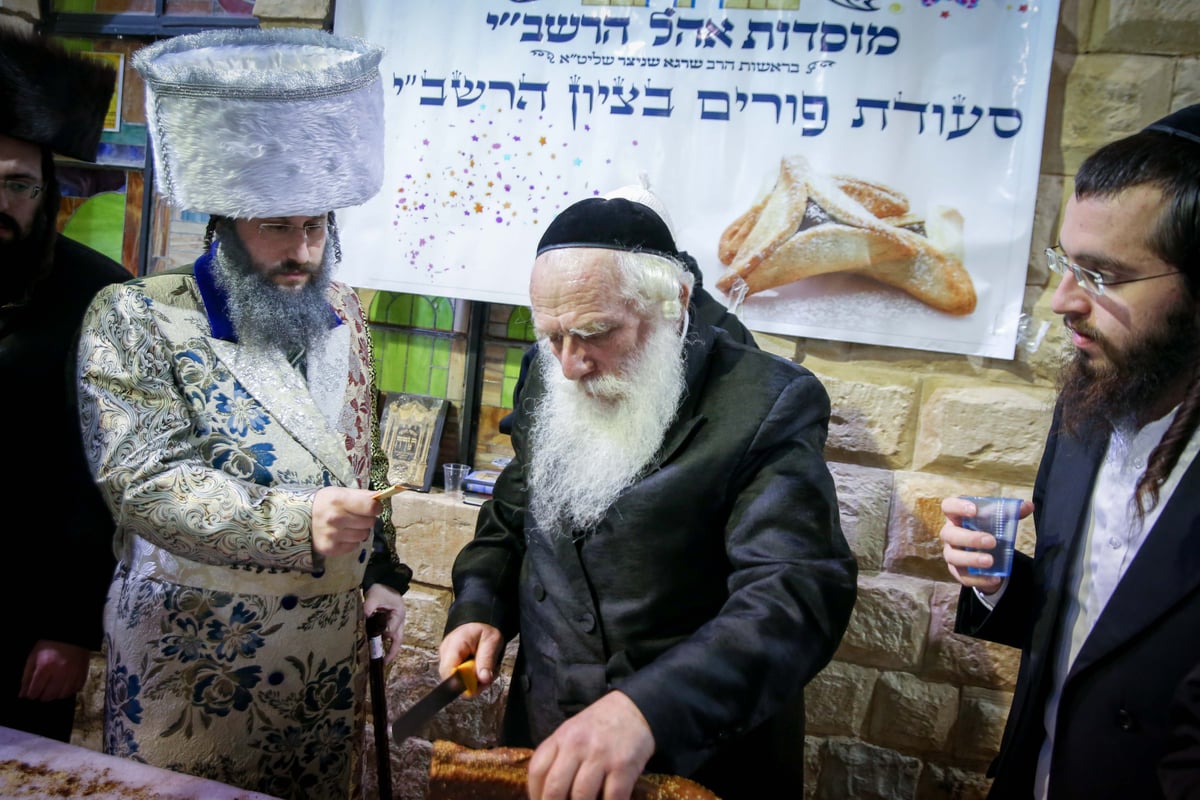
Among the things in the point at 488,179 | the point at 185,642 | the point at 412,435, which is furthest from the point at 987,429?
the point at 185,642

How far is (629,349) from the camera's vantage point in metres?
1.68

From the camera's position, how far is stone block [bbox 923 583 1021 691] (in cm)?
254

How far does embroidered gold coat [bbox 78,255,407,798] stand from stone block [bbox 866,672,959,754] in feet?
5.69

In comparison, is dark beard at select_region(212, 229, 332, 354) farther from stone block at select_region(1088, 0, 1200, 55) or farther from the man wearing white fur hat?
stone block at select_region(1088, 0, 1200, 55)

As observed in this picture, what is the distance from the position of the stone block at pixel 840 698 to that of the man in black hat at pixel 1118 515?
3.19 feet

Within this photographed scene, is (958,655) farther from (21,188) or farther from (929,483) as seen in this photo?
(21,188)

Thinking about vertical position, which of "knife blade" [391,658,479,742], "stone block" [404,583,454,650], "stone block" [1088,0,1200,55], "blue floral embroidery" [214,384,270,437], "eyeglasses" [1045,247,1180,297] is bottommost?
"stone block" [404,583,454,650]

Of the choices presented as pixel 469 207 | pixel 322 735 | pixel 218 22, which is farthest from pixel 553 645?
pixel 218 22

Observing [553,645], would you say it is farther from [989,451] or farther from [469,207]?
[469,207]

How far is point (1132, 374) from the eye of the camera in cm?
149

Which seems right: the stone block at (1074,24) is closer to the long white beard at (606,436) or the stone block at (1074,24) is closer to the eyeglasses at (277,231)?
the long white beard at (606,436)

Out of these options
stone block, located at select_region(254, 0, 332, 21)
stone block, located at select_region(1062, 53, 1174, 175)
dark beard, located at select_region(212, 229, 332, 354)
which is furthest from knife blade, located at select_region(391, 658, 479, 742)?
stone block, located at select_region(254, 0, 332, 21)

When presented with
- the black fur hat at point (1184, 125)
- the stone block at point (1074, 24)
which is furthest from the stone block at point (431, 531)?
the stone block at point (1074, 24)

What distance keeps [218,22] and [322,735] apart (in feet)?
10.5
